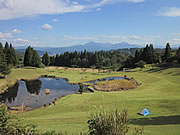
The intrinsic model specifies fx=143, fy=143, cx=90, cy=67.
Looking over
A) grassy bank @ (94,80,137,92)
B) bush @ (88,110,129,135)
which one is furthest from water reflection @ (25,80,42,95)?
bush @ (88,110,129,135)

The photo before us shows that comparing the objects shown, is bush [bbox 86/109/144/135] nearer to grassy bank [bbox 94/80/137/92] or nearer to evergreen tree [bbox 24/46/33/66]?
grassy bank [bbox 94/80/137/92]

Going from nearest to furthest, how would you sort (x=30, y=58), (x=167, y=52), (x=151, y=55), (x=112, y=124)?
(x=112, y=124) < (x=167, y=52) < (x=30, y=58) < (x=151, y=55)

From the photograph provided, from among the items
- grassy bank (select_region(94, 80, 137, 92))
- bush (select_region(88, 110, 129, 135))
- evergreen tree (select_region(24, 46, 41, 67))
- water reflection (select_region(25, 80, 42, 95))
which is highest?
evergreen tree (select_region(24, 46, 41, 67))

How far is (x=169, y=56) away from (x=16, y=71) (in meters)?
67.1

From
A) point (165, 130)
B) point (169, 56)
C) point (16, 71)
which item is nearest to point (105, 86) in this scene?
point (165, 130)

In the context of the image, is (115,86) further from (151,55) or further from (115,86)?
(151,55)

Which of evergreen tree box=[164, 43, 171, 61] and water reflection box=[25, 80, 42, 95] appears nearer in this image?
water reflection box=[25, 80, 42, 95]

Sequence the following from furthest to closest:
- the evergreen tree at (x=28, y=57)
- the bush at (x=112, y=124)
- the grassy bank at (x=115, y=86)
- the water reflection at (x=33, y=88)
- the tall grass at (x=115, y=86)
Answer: the evergreen tree at (x=28, y=57) → the tall grass at (x=115, y=86) → the grassy bank at (x=115, y=86) → the water reflection at (x=33, y=88) → the bush at (x=112, y=124)

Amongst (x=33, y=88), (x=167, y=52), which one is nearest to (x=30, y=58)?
(x=33, y=88)

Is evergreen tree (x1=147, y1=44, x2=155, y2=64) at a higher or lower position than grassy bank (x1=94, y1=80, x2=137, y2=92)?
higher

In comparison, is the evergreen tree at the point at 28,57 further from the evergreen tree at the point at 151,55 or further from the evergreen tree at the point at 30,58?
the evergreen tree at the point at 151,55

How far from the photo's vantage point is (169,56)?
2589 inches

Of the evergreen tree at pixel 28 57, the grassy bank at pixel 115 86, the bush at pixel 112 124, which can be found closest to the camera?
the bush at pixel 112 124

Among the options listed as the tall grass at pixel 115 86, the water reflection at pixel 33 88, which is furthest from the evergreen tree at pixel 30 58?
the tall grass at pixel 115 86
